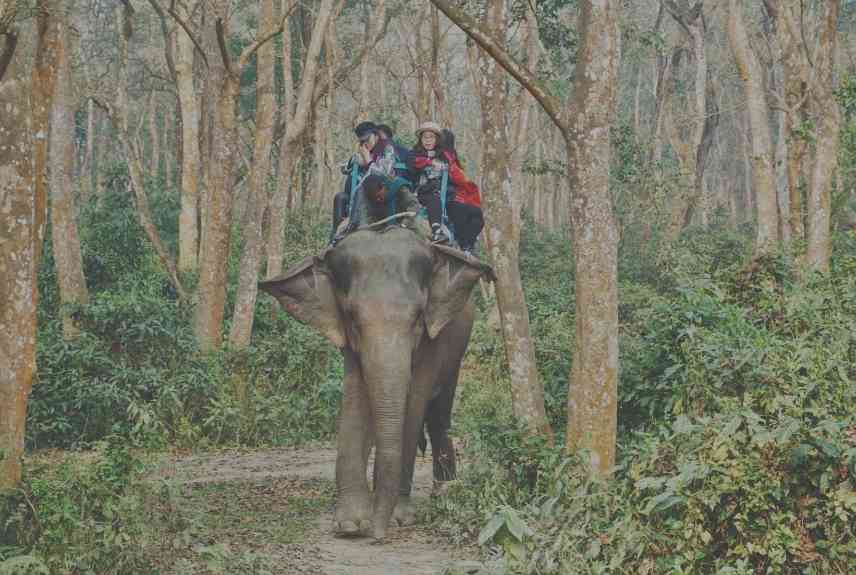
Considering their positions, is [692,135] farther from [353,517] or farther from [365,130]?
[353,517]

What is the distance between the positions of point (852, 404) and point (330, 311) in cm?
349

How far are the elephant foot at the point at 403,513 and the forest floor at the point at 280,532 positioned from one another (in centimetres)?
8

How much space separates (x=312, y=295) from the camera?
27.1ft

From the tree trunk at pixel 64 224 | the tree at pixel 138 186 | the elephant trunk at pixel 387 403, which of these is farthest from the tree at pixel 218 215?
the elephant trunk at pixel 387 403

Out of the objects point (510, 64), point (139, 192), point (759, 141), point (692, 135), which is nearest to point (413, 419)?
point (510, 64)

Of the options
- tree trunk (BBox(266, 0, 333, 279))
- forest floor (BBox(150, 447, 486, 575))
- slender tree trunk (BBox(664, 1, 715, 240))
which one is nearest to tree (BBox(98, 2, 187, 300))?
tree trunk (BBox(266, 0, 333, 279))

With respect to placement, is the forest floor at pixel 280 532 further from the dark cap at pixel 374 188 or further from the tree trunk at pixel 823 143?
the tree trunk at pixel 823 143

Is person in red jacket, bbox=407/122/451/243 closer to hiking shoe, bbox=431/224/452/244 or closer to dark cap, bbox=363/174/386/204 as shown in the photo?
hiking shoe, bbox=431/224/452/244

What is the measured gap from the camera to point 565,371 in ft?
34.1

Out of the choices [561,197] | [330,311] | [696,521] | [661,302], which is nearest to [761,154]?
[661,302]

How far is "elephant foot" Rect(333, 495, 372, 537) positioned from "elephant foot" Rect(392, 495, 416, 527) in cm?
49

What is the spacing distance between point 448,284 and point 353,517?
5.60ft

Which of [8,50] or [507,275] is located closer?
[8,50]

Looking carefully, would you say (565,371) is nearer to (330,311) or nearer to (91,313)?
(330,311)
